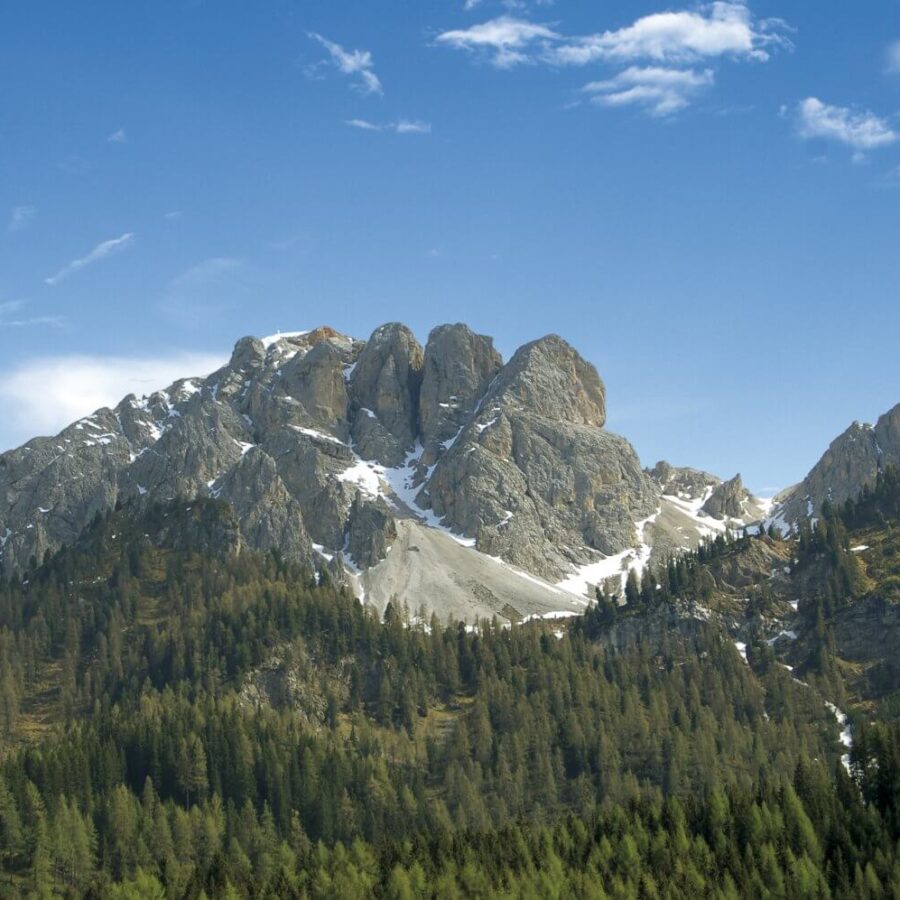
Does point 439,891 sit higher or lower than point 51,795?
lower

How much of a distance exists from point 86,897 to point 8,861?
27442mm

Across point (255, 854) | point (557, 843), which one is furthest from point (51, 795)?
point (557, 843)

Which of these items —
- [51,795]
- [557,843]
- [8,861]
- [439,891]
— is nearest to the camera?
[439,891]

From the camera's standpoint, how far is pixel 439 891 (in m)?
149

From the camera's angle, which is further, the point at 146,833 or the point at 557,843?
the point at 146,833

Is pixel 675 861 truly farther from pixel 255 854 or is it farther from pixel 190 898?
pixel 255 854

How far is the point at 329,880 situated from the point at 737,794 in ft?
161

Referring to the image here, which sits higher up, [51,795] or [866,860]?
[51,795]

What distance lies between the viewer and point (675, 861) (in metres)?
153

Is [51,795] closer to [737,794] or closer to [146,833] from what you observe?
[146,833]

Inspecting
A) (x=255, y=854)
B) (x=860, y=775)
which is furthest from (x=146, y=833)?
(x=860, y=775)

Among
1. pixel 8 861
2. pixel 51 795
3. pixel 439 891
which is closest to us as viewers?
pixel 439 891

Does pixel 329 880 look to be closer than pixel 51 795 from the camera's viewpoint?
Yes

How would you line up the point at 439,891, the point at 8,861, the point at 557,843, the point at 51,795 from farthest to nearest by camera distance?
the point at 51,795, the point at 8,861, the point at 557,843, the point at 439,891
